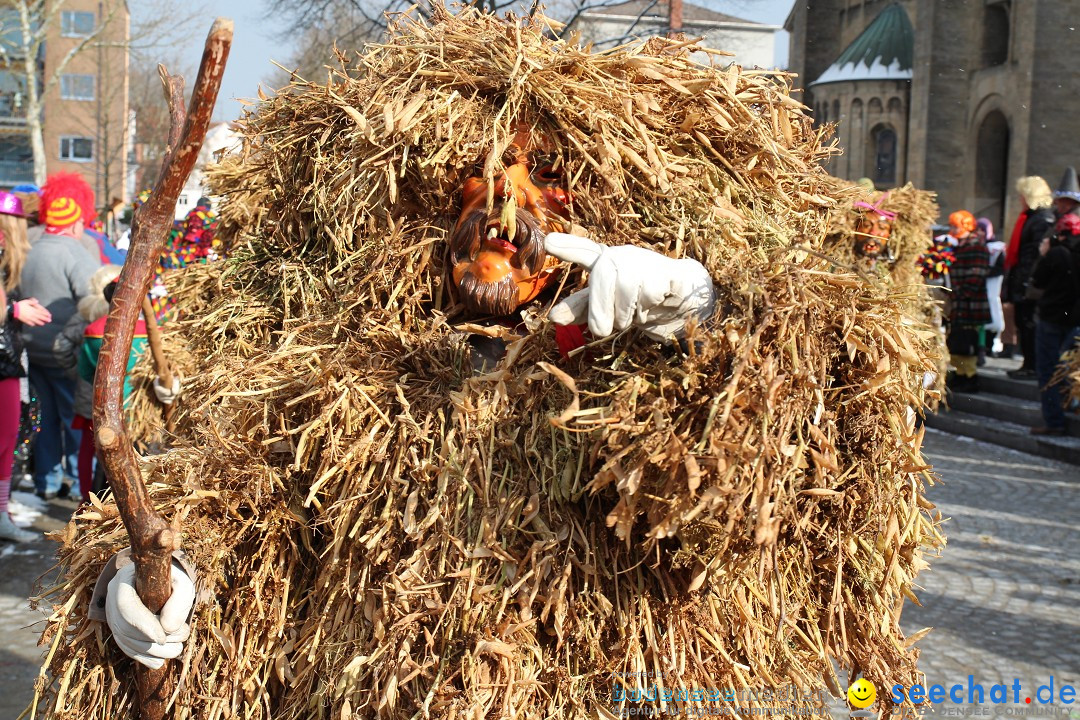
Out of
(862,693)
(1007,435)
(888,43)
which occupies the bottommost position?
(1007,435)

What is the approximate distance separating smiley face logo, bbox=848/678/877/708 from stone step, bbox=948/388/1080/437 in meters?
8.18

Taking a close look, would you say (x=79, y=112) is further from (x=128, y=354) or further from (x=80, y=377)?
(x=128, y=354)

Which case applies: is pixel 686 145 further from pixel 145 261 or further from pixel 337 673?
pixel 337 673

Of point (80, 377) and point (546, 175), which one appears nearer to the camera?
point (546, 175)

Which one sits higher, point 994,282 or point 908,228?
point 908,228

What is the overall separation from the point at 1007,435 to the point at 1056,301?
5.00ft

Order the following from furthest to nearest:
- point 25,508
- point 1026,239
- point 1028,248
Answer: point 1026,239 → point 1028,248 → point 25,508

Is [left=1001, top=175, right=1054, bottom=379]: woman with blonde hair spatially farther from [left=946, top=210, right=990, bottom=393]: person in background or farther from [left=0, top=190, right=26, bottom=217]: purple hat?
[left=0, top=190, right=26, bottom=217]: purple hat

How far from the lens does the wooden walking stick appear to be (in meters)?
2.02

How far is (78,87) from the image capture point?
1825 inches

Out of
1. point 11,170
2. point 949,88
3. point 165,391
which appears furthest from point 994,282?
point 11,170

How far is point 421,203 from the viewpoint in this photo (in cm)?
272

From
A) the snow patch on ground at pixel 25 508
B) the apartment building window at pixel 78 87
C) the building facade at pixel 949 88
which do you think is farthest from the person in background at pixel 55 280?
the apartment building window at pixel 78 87

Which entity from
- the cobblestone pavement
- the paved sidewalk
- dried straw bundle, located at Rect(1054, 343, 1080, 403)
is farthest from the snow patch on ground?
dried straw bundle, located at Rect(1054, 343, 1080, 403)
